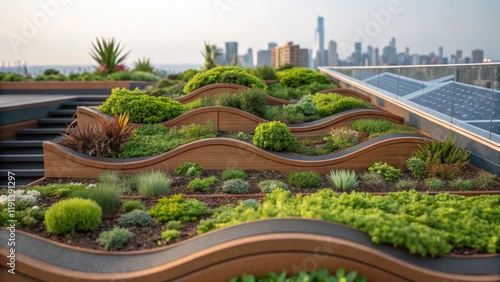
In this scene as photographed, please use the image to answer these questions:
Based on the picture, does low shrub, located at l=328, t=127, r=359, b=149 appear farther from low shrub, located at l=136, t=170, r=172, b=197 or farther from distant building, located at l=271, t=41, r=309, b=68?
distant building, located at l=271, t=41, r=309, b=68

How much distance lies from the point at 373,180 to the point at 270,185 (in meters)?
1.80

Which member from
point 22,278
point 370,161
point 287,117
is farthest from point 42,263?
point 287,117

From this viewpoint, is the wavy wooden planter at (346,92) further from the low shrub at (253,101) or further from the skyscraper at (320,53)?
the skyscraper at (320,53)

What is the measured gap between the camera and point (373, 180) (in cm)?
765

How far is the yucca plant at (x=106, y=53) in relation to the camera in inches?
817

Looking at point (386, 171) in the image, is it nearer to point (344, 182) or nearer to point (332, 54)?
point (344, 182)

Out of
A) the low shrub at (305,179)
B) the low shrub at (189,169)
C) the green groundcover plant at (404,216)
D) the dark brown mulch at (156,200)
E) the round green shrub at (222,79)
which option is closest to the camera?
the green groundcover plant at (404,216)

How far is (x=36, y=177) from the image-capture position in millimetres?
9383

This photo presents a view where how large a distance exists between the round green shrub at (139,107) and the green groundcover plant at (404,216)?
5.19 meters

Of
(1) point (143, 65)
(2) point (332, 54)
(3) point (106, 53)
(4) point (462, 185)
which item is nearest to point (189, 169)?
(4) point (462, 185)

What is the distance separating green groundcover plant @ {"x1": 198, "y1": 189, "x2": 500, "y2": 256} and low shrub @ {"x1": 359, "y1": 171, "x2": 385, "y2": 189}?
1.49 metres

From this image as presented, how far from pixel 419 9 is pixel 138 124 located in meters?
7.72

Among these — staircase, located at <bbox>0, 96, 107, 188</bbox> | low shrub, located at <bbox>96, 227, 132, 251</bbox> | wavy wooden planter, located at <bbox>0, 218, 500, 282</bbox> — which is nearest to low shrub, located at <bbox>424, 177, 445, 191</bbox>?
wavy wooden planter, located at <bbox>0, 218, 500, 282</bbox>

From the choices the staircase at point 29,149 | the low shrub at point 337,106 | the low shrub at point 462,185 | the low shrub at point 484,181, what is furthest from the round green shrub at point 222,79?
the low shrub at point 484,181
